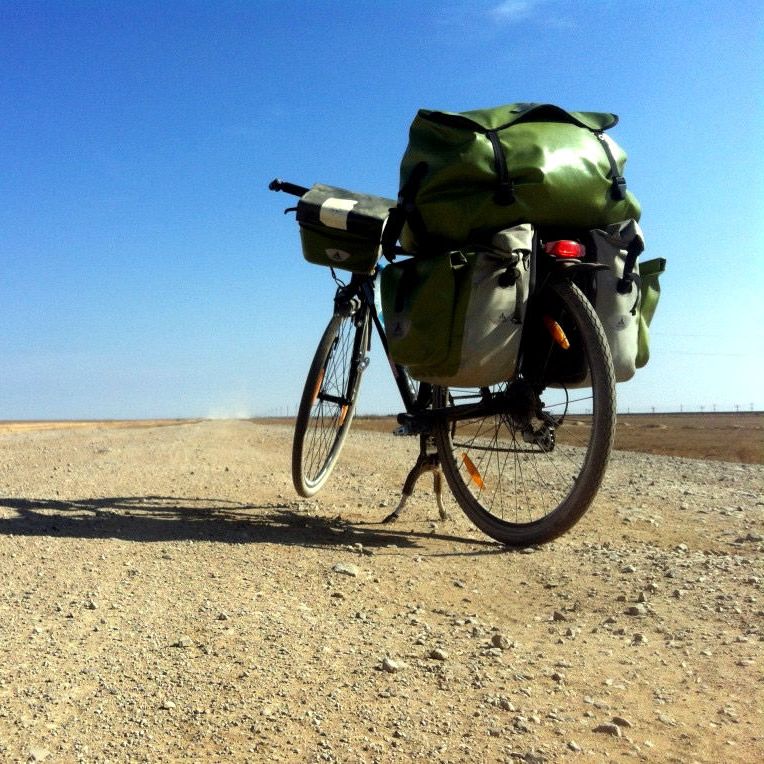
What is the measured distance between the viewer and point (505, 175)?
145 inches

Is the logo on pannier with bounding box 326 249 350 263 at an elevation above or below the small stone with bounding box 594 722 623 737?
above

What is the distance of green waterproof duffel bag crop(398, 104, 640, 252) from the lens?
12.1 ft

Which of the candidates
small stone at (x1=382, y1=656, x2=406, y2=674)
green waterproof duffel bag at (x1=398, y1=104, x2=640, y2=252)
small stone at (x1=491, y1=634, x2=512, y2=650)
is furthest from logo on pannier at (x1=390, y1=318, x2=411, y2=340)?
small stone at (x1=382, y1=656, x2=406, y2=674)

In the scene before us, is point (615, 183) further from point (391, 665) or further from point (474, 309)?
point (391, 665)

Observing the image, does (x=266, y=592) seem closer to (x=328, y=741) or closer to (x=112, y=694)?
(x=112, y=694)

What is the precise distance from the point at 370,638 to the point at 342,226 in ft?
9.33

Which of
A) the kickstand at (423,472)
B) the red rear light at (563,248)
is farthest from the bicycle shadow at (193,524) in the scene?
the red rear light at (563,248)

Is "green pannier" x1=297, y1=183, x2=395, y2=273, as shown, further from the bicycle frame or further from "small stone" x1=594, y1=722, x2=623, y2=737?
"small stone" x1=594, y1=722, x2=623, y2=737

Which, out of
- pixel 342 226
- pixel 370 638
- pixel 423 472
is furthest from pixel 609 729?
pixel 342 226

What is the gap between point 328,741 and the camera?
5.88 ft

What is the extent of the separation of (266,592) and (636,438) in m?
15.0

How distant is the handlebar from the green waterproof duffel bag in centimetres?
140

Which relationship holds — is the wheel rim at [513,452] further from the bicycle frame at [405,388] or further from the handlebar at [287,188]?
the handlebar at [287,188]

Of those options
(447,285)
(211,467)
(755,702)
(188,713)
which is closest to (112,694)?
(188,713)
